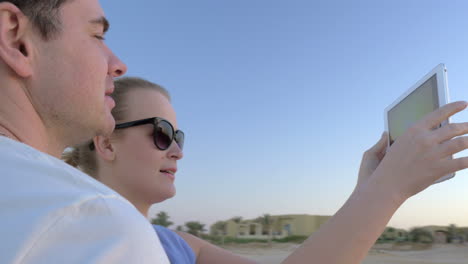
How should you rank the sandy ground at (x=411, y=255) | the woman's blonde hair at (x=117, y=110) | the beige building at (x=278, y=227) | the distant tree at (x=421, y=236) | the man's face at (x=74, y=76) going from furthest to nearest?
the beige building at (x=278, y=227) < the distant tree at (x=421, y=236) < the sandy ground at (x=411, y=255) < the woman's blonde hair at (x=117, y=110) < the man's face at (x=74, y=76)

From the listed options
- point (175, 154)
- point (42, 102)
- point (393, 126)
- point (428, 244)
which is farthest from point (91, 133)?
point (428, 244)

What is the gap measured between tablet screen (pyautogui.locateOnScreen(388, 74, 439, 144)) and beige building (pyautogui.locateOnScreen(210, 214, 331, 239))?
37225 mm

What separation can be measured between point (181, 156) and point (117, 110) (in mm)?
528

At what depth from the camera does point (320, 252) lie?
1.52 meters

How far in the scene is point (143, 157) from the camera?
2531 mm

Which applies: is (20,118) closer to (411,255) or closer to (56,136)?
(56,136)

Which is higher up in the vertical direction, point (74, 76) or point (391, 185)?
point (74, 76)

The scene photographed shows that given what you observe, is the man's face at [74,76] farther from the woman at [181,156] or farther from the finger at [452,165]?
the finger at [452,165]

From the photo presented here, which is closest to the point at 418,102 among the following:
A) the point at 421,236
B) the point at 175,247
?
the point at 175,247

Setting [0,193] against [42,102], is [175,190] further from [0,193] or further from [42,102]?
[0,193]

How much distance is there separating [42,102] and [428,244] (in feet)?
107

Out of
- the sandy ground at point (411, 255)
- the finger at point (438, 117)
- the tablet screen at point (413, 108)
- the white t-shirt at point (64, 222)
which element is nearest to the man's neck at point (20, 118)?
the white t-shirt at point (64, 222)

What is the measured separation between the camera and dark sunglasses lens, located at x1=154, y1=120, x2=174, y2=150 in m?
2.65

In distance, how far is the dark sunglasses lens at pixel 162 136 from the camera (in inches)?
104
